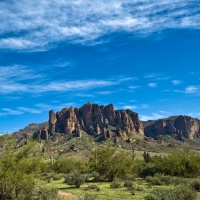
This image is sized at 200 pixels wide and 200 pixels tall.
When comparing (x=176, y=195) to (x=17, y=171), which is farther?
(x=17, y=171)

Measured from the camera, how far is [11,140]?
63.9ft

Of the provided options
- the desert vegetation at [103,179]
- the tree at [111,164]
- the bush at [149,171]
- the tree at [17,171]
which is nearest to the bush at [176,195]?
the desert vegetation at [103,179]

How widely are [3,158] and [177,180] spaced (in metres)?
21.2

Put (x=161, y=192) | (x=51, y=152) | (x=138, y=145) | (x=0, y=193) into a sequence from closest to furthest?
1. (x=161, y=192)
2. (x=0, y=193)
3. (x=51, y=152)
4. (x=138, y=145)

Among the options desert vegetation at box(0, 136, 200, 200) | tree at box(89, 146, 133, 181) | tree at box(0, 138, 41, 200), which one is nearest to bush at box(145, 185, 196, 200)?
desert vegetation at box(0, 136, 200, 200)

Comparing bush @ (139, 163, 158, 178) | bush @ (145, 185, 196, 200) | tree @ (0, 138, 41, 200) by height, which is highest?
tree @ (0, 138, 41, 200)

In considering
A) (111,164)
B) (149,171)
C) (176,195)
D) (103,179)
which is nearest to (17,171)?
(176,195)

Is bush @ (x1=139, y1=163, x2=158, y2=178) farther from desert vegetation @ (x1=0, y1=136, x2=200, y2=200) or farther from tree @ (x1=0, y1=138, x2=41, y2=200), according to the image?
tree @ (x1=0, y1=138, x2=41, y2=200)

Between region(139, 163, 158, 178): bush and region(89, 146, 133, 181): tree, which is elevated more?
region(89, 146, 133, 181): tree

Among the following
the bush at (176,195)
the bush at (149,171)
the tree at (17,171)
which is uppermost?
the tree at (17,171)

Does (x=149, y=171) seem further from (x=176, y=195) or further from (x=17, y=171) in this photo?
(x=17, y=171)

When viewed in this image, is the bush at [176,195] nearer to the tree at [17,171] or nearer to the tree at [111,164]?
the tree at [17,171]

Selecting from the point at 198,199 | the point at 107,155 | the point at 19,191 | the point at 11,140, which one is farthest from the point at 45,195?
the point at 107,155

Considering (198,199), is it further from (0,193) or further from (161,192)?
(0,193)
